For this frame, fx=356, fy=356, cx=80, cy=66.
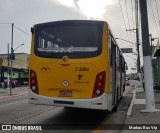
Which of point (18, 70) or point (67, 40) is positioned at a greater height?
point (67, 40)

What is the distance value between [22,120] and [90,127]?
8.67ft

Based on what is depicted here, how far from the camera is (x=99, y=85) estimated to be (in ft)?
36.2

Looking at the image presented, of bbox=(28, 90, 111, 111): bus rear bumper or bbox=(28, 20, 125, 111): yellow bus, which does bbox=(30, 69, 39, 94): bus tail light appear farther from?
bbox=(28, 90, 111, 111): bus rear bumper

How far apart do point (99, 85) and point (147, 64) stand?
4.94 metres

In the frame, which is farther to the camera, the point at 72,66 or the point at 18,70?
the point at 18,70

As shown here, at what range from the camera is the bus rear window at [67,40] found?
11.4m

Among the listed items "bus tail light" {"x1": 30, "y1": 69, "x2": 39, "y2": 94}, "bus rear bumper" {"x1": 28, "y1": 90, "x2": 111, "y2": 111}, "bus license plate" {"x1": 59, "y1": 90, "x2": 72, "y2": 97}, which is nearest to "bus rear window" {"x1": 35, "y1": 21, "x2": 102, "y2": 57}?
"bus tail light" {"x1": 30, "y1": 69, "x2": 39, "y2": 94}

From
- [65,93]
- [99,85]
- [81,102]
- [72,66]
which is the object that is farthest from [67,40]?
[81,102]

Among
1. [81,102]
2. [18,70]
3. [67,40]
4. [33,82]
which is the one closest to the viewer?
[81,102]

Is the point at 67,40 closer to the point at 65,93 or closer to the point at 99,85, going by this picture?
the point at 65,93

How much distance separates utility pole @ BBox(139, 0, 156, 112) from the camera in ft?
48.9

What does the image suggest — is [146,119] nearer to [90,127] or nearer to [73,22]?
[90,127]

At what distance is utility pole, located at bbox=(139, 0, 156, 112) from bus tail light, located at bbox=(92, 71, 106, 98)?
14.8 feet

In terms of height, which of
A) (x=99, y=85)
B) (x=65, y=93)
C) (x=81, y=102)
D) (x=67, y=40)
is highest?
(x=67, y=40)
